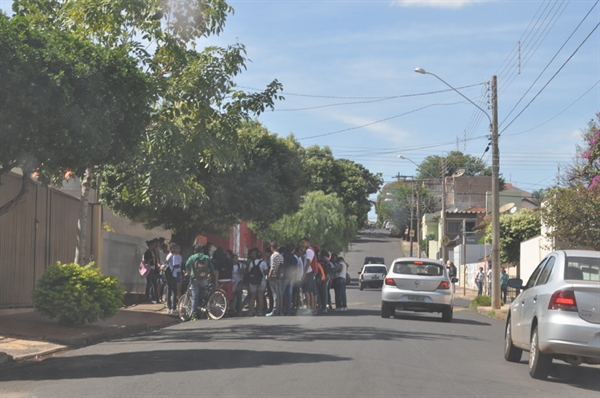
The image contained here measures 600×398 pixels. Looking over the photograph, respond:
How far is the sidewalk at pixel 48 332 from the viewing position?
452 inches

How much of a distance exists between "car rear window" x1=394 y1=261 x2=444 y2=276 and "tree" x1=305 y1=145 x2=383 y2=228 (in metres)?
51.5

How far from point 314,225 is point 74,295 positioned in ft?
133

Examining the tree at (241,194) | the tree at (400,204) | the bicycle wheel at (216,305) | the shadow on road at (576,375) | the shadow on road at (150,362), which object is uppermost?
the tree at (400,204)

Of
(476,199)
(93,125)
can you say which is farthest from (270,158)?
(476,199)

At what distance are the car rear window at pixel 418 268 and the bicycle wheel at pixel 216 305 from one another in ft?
14.0

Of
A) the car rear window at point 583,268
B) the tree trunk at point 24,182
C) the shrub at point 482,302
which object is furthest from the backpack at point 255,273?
the car rear window at point 583,268

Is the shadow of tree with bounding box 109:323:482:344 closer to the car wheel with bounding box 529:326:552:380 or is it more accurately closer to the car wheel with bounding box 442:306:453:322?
the car wheel with bounding box 442:306:453:322

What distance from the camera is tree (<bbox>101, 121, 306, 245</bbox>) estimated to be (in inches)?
1079

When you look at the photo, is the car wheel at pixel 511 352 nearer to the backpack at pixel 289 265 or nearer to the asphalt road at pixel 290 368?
the asphalt road at pixel 290 368

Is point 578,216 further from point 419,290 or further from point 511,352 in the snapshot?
point 511,352

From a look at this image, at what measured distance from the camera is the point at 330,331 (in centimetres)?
1491

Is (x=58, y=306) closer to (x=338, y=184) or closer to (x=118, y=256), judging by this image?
(x=118, y=256)

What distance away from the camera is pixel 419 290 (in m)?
18.5

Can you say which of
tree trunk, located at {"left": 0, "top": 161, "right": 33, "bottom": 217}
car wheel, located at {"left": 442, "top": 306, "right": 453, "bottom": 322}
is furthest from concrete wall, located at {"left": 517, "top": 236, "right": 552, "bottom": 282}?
tree trunk, located at {"left": 0, "top": 161, "right": 33, "bottom": 217}
